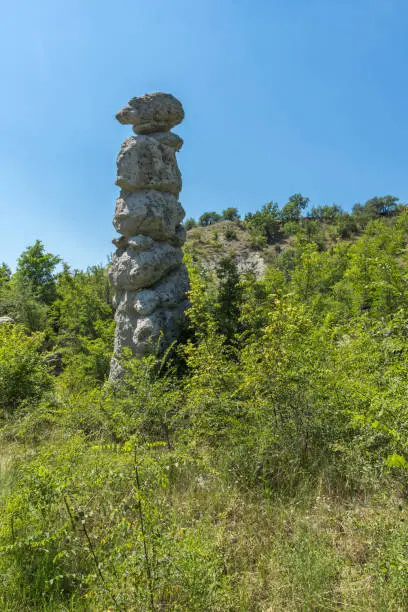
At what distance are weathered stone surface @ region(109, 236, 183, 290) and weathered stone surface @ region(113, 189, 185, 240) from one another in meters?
0.47

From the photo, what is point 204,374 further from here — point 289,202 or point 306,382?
point 289,202

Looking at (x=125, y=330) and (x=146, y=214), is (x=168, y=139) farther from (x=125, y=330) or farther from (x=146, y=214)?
(x=125, y=330)

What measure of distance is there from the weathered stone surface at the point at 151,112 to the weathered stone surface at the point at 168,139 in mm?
284

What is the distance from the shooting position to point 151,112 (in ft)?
34.5

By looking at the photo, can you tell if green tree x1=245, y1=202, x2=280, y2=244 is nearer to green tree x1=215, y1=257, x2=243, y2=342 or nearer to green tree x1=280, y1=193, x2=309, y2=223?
green tree x1=280, y1=193, x2=309, y2=223

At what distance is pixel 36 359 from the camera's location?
A: 28.0 ft

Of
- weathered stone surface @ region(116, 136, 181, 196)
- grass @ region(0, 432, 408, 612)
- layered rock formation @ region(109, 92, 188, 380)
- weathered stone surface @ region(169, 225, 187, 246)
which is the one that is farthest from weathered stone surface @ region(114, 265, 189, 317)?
grass @ region(0, 432, 408, 612)

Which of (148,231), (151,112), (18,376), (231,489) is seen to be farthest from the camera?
(151,112)

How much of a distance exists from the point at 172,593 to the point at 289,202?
58.7m

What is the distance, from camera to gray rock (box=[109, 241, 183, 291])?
31.3 ft

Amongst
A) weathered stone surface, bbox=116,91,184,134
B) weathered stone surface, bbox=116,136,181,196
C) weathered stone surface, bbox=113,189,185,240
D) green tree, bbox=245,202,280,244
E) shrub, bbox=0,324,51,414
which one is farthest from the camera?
green tree, bbox=245,202,280,244

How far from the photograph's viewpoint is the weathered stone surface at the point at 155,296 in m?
9.21

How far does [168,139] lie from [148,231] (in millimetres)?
3513

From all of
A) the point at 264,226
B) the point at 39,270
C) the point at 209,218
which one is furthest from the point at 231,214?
the point at 39,270
